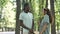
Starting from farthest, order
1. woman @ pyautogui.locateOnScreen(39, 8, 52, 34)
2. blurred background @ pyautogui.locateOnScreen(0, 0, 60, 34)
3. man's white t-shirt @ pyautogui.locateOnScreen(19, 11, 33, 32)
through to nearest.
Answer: blurred background @ pyautogui.locateOnScreen(0, 0, 60, 34) → man's white t-shirt @ pyautogui.locateOnScreen(19, 11, 33, 32) → woman @ pyautogui.locateOnScreen(39, 8, 52, 34)

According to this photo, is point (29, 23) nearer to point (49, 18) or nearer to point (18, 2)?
point (49, 18)

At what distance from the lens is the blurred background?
10031mm

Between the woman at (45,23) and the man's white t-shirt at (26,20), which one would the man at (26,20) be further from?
the woman at (45,23)

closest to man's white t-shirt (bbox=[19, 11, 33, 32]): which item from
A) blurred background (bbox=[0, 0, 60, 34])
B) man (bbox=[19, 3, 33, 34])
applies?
man (bbox=[19, 3, 33, 34])

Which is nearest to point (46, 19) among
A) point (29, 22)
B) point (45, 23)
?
point (45, 23)

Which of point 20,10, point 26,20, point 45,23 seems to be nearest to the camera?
point 45,23

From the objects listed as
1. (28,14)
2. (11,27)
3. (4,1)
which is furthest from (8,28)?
(28,14)

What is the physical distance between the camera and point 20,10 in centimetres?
1016

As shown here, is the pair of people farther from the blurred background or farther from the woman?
the blurred background

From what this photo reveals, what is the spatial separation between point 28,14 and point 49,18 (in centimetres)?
59

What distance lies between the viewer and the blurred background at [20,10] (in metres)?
10.0

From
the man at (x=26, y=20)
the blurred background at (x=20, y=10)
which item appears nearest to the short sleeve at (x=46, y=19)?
the man at (x=26, y=20)

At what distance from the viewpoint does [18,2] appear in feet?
32.9

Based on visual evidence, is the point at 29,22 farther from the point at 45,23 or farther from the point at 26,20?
the point at 45,23
